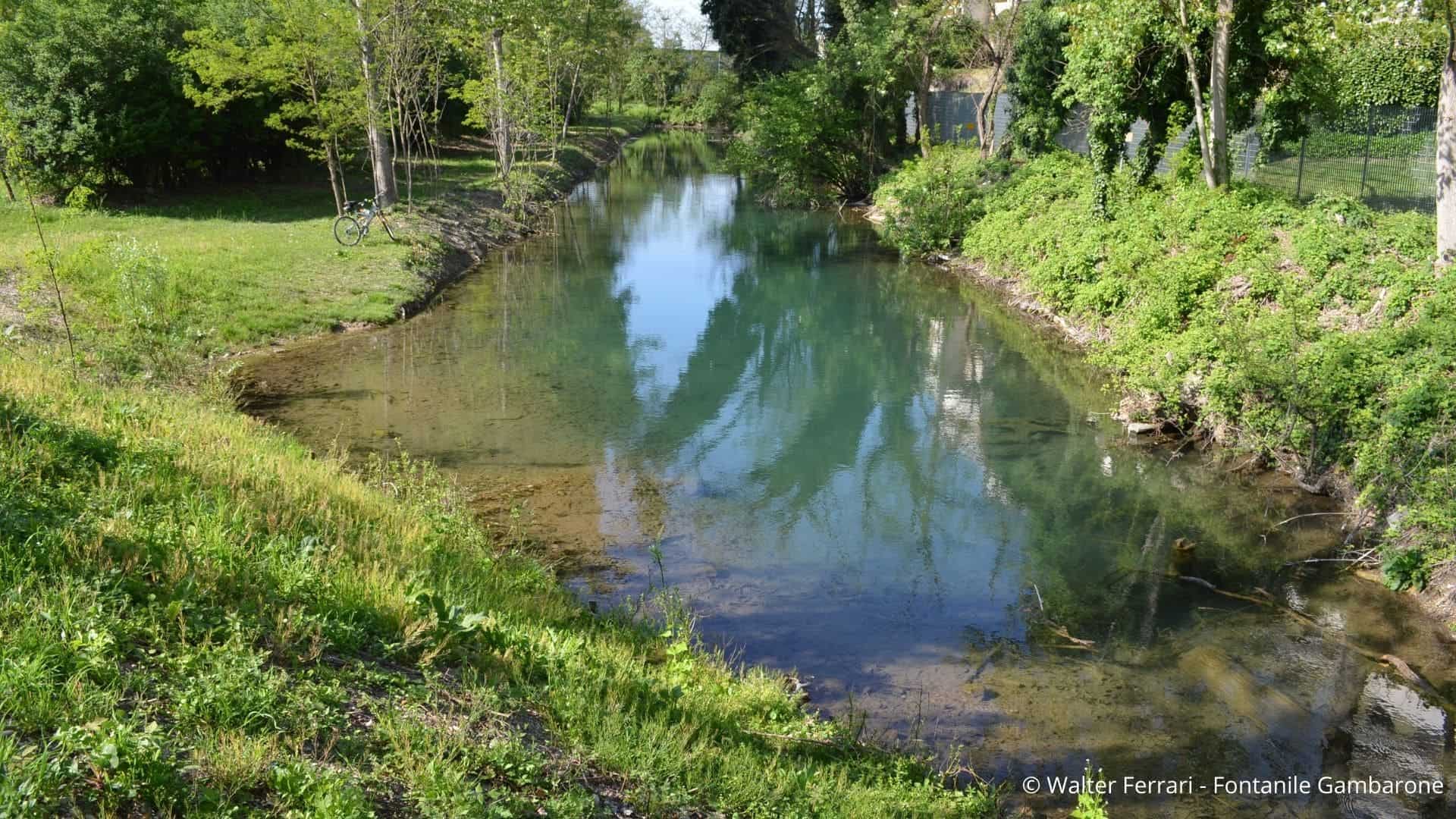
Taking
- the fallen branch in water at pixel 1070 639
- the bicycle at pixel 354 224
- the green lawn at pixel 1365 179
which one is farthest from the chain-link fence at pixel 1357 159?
the bicycle at pixel 354 224

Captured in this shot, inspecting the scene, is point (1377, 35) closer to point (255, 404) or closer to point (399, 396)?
point (399, 396)

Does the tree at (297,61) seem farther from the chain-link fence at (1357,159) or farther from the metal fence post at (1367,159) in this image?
the metal fence post at (1367,159)

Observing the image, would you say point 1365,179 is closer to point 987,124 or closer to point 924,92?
point 987,124

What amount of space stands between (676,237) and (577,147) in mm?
21637

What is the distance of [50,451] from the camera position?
21.7ft

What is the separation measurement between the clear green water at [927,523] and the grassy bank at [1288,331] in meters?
0.69

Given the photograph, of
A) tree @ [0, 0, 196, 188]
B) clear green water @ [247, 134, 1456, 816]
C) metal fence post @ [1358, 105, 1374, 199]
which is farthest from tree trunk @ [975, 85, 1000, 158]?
tree @ [0, 0, 196, 188]

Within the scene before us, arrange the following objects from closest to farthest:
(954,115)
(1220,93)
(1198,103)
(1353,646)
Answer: (1353,646) → (1220,93) → (1198,103) → (954,115)

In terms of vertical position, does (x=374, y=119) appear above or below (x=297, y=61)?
below

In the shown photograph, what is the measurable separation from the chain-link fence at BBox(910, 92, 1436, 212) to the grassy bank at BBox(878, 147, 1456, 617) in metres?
2.08

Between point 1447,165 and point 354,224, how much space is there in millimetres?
20401

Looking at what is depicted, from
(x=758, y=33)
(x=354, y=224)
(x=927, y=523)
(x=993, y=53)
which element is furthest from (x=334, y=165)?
(x=758, y=33)

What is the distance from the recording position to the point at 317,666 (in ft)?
16.6

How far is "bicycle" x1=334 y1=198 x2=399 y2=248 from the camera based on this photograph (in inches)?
872
